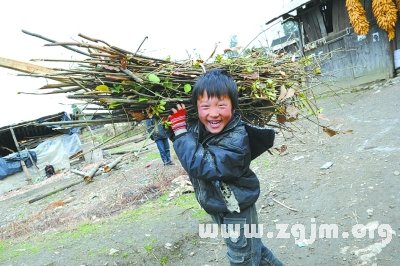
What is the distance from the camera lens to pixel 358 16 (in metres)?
9.47

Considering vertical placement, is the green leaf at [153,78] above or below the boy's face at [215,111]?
above

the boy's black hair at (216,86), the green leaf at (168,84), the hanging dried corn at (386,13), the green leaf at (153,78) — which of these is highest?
the hanging dried corn at (386,13)

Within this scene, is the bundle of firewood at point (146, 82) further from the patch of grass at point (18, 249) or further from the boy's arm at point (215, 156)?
the patch of grass at point (18, 249)

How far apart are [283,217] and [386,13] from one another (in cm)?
788

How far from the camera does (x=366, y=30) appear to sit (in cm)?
955

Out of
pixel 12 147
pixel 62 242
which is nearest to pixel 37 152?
pixel 12 147

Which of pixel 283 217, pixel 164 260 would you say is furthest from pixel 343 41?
pixel 164 260

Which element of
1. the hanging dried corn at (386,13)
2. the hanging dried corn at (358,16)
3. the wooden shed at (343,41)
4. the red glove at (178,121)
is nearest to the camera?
the red glove at (178,121)

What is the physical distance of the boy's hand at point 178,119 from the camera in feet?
6.57

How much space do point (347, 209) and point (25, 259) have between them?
356 cm

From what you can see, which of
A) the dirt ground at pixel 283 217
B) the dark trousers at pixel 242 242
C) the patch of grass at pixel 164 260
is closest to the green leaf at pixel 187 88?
the dark trousers at pixel 242 242

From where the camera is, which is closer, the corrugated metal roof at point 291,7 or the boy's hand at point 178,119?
the boy's hand at point 178,119

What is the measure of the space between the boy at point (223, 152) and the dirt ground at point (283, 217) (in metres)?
0.79

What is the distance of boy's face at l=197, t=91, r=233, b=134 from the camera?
6.24 ft
